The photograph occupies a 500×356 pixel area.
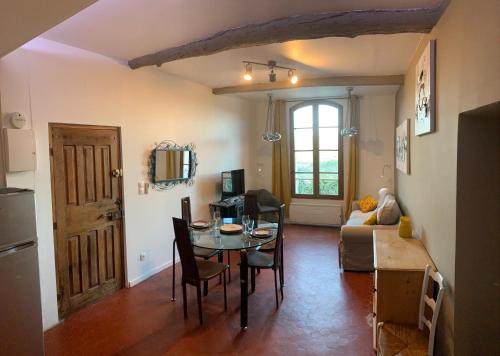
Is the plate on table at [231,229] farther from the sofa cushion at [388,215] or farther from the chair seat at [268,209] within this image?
the chair seat at [268,209]

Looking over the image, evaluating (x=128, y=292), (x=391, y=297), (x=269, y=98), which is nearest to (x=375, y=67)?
(x=269, y=98)

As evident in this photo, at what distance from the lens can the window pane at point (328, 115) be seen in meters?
6.86

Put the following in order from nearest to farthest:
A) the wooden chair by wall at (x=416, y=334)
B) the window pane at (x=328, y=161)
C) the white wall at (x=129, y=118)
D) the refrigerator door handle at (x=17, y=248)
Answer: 1. the wooden chair by wall at (x=416, y=334)
2. the refrigerator door handle at (x=17, y=248)
3. the white wall at (x=129, y=118)
4. the window pane at (x=328, y=161)

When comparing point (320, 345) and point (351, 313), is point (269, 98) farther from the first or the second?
point (320, 345)

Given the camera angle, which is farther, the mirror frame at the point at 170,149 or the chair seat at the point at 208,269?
the mirror frame at the point at 170,149

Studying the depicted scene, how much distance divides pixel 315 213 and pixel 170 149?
11.7 ft

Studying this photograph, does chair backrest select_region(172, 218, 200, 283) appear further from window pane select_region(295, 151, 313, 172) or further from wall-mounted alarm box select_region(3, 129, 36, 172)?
window pane select_region(295, 151, 313, 172)

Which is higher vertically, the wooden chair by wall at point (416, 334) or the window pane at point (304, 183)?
the window pane at point (304, 183)

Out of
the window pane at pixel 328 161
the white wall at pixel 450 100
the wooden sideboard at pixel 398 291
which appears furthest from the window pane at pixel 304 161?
the wooden sideboard at pixel 398 291

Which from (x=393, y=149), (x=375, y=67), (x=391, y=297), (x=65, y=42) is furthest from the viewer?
(x=393, y=149)

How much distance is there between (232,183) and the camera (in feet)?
20.1

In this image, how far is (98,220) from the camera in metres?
3.69

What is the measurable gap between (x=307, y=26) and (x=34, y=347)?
328 centimetres

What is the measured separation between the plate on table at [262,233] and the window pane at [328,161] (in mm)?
Answer: 3631
